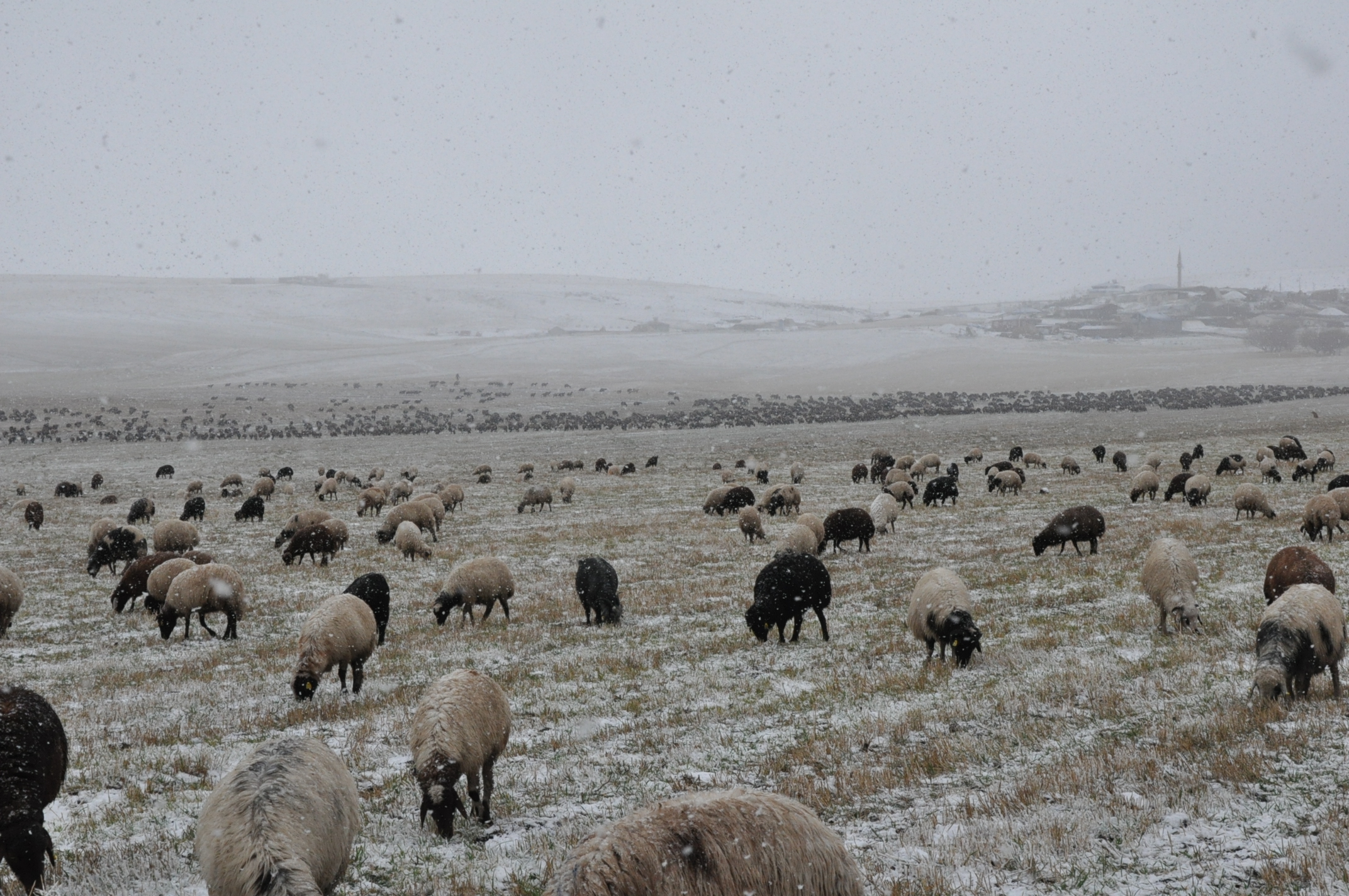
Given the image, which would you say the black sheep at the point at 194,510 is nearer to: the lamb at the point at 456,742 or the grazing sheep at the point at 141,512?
the grazing sheep at the point at 141,512

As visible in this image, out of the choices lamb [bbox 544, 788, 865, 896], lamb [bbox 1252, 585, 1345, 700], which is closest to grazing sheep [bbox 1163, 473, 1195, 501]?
lamb [bbox 1252, 585, 1345, 700]

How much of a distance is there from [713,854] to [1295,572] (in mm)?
9959

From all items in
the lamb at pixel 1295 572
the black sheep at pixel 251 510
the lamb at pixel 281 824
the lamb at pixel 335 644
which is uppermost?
the lamb at pixel 1295 572

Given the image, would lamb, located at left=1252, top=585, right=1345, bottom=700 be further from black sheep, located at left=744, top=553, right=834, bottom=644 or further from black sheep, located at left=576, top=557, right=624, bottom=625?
black sheep, located at left=576, top=557, right=624, bottom=625

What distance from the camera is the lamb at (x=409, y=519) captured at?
76.1ft

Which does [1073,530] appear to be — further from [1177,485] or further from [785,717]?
[785,717]

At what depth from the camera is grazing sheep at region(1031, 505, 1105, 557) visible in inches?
705

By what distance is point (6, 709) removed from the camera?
6.11 meters

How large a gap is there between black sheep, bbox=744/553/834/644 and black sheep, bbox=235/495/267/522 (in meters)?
20.3

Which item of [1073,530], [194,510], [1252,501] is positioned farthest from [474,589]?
[1252,501]

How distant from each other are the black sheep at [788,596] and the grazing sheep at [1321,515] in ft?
37.1

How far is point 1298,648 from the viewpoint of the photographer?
8305 mm

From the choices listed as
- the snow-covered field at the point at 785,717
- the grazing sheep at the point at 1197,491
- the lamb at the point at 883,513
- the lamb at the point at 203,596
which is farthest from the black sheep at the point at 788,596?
the grazing sheep at the point at 1197,491

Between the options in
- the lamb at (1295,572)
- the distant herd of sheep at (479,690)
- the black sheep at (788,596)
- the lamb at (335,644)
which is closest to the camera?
the distant herd of sheep at (479,690)
